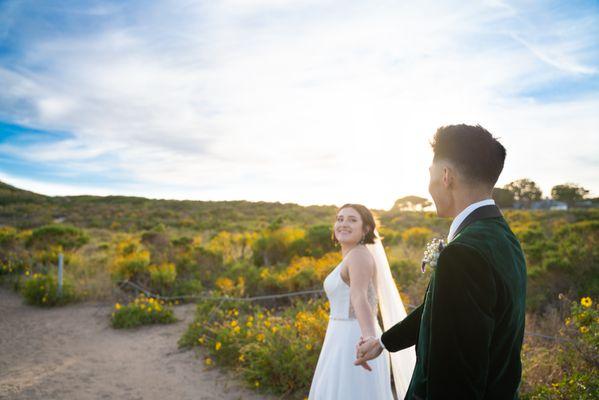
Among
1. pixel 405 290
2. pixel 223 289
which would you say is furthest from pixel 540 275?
pixel 223 289

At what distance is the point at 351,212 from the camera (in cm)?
320

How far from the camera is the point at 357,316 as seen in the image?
2740 mm

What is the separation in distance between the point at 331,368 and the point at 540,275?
22.5 ft

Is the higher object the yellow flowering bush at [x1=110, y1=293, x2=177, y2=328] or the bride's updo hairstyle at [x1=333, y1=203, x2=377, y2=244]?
the bride's updo hairstyle at [x1=333, y1=203, x2=377, y2=244]

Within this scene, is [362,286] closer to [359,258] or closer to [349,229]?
[359,258]

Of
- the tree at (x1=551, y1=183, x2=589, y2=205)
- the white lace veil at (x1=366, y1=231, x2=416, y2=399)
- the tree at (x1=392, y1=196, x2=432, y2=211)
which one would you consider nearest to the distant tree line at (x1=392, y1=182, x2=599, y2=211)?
the tree at (x1=551, y1=183, x2=589, y2=205)

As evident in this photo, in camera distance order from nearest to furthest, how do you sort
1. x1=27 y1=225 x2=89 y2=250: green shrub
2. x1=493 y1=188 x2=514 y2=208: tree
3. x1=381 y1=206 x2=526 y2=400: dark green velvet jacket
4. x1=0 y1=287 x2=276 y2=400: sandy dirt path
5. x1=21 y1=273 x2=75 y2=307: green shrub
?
x1=381 y1=206 x2=526 y2=400: dark green velvet jacket
x1=0 y1=287 x2=276 y2=400: sandy dirt path
x1=21 y1=273 x2=75 y2=307: green shrub
x1=27 y1=225 x2=89 y2=250: green shrub
x1=493 y1=188 x2=514 y2=208: tree

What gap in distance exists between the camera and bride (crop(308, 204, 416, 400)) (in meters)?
2.85

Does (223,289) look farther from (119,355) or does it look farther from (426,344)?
(426,344)

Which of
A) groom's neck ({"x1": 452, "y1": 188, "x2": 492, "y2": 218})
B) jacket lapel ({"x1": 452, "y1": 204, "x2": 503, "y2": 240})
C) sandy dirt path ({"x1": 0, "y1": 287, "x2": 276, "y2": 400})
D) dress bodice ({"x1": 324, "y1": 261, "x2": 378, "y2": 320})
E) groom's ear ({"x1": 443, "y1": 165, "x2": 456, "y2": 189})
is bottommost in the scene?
sandy dirt path ({"x1": 0, "y1": 287, "x2": 276, "y2": 400})

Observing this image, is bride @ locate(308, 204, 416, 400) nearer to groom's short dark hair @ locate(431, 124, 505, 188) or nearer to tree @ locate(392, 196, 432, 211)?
groom's short dark hair @ locate(431, 124, 505, 188)

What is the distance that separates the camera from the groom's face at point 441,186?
1.62 metres

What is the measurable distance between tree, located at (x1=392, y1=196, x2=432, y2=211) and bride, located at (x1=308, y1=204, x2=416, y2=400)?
99.4 feet

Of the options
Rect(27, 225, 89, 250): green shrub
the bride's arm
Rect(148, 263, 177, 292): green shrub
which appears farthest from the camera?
Rect(27, 225, 89, 250): green shrub
